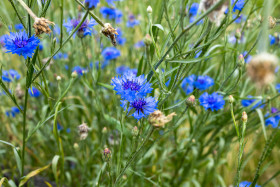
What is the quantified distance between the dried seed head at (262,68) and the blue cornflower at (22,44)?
0.60 m

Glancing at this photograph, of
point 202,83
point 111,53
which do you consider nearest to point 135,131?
point 202,83

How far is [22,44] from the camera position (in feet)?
2.59

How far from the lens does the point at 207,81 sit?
1.25 m

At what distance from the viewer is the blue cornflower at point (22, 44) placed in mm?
769

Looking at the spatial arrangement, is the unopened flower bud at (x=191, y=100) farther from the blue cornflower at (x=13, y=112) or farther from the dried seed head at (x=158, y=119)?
the blue cornflower at (x=13, y=112)

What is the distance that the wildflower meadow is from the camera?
82 centimetres

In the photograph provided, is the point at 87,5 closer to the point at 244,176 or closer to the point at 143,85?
the point at 143,85

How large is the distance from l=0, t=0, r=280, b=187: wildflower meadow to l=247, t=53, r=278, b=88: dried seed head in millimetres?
294

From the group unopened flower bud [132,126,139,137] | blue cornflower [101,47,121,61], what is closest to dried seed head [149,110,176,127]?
unopened flower bud [132,126,139,137]

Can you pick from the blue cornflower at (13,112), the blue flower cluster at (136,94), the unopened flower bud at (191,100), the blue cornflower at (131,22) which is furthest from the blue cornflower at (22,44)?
the blue cornflower at (131,22)

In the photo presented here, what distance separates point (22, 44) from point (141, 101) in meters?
0.39

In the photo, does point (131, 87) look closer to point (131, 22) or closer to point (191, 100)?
point (191, 100)

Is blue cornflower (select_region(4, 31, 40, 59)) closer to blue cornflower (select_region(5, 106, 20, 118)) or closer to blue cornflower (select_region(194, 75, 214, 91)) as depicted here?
blue cornflower (select_region(194, 75, 214, 91))

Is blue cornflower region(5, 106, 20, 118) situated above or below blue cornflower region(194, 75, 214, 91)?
below
